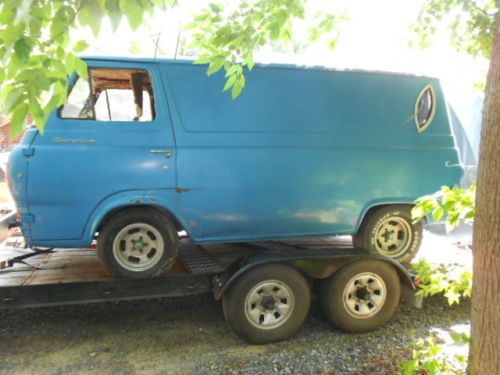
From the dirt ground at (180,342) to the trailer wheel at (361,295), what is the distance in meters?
0.15

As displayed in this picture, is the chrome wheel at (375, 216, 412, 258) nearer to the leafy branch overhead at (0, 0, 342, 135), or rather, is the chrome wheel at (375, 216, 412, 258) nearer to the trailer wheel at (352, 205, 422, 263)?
the trailer wheel at (352, 205, 422, 263)

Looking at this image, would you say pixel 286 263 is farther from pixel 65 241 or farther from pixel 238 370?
pixel 65 241

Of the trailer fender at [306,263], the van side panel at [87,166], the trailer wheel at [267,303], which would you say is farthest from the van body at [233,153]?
the trailer wheel at [267,303]

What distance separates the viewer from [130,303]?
165 inches

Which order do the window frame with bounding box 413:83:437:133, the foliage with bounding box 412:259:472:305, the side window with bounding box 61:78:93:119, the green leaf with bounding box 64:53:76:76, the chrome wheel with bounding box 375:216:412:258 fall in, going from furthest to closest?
the chrome wheel with bounding box 375:216:412:258 < the window frame with bounding box 413:83:437:133 < the side window with bounding box 61:78:93:119 < the foliage with bounding box 412:259:472:305 < the green leaf with bounding box 64:53:76:76

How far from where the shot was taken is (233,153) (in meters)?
3.49

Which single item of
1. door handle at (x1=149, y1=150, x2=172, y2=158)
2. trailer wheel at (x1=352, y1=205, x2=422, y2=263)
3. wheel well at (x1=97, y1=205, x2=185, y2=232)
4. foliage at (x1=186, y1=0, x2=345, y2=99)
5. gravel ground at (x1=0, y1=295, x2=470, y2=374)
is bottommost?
gravel ground at (x1=0, y1=295, x2=470, y2=374)

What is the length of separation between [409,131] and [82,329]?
3718 millimetres

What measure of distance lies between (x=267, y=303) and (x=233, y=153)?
1.35m

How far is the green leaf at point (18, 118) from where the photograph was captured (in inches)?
54.1

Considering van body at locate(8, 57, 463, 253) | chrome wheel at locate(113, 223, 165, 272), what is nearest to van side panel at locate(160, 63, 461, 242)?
van body at locate(8, 57, 463, 253)

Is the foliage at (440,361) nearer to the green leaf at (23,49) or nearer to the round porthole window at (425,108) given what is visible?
the green leaf at (23,49)

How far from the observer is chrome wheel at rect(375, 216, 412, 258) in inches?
161

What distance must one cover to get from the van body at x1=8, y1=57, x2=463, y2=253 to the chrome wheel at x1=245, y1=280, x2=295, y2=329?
52 centimetres
